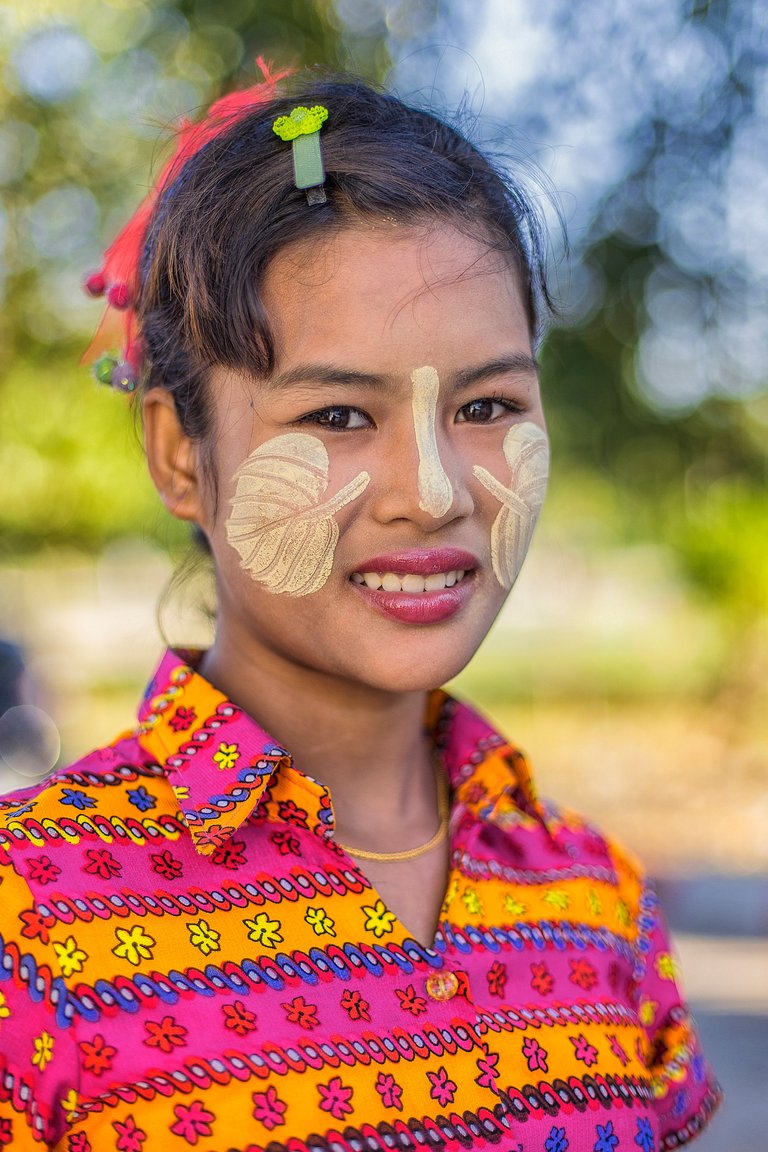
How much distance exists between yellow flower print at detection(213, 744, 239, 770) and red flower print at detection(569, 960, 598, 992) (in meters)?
0.59

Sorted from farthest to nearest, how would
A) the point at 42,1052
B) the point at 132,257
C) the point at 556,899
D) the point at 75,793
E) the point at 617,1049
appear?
the point at 132,257
the point at 556,899
the point at 617,1049
the point at 75,793
the point at 42,1052

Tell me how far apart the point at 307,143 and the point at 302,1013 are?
114 cm

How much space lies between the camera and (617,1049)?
183 cm

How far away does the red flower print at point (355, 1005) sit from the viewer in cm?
157

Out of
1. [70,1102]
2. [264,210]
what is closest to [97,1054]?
[70,1102]

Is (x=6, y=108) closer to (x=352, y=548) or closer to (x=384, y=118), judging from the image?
(x=384, y=118)

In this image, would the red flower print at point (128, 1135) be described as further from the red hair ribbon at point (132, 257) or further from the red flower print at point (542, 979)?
the red hair ribbon at point (132, 257)

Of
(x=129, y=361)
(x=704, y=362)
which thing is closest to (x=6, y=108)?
(x=704, y=362)

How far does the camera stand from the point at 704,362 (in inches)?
227

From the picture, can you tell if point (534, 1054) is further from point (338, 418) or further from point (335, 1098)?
point (338, 418)

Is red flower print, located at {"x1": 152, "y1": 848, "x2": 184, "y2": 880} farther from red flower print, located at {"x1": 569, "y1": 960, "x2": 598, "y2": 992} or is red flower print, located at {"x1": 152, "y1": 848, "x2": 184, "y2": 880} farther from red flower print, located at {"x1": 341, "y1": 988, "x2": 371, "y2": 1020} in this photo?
red flower print, located at {"x1": 569, "y1": 960, "x2": 598, "y2": 992}

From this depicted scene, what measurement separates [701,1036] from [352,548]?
4319 mm

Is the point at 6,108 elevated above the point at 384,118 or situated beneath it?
elevated above

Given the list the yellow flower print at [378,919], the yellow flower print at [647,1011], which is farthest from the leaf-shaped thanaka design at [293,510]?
the yellow flower print at [647,1011]
